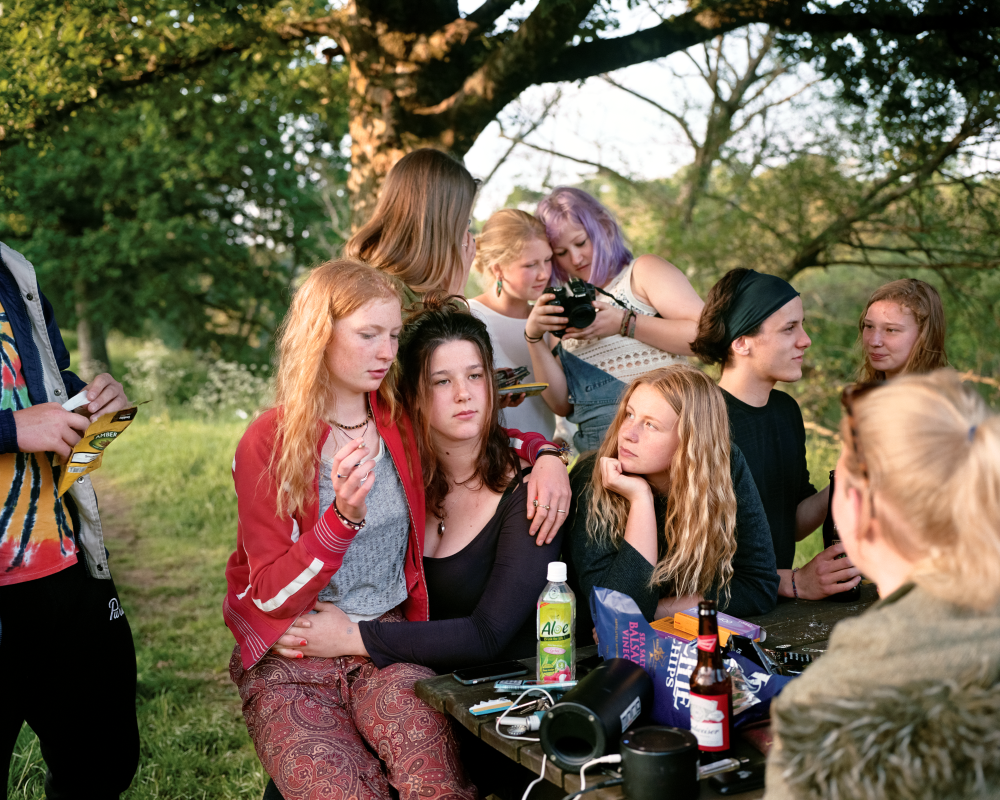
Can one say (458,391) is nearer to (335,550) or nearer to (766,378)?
(335,550)

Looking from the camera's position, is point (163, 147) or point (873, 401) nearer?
point (873, 401)

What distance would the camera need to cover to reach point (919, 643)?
1218mm

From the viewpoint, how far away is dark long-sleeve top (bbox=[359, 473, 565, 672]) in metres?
2.33

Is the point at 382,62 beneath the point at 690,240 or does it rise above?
above

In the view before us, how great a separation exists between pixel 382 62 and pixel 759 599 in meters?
3.62

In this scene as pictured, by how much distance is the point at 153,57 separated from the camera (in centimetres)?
538

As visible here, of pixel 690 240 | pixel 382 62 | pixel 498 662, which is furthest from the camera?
pixel 690 240

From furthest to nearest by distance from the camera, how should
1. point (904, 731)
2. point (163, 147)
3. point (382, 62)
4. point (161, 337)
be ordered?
1. point (161, 337)
2. point (163, 147)
3. point (382, 62)
4. point (904, 731)

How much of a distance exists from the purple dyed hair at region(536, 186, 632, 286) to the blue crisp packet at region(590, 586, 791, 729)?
1.89 meters

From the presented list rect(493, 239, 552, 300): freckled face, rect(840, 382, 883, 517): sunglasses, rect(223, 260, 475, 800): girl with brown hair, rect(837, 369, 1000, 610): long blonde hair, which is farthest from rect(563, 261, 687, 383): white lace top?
rect(837, 369, 1000, 610): long blonde hair

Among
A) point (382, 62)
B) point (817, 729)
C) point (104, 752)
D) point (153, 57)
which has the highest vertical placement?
point (153, 57)

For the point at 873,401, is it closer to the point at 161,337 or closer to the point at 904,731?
the point at 904,731

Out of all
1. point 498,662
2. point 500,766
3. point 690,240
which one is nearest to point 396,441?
point 498,662

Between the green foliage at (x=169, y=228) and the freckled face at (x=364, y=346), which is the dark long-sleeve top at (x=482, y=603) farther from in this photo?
the green foliage at (x=169, y=228)
